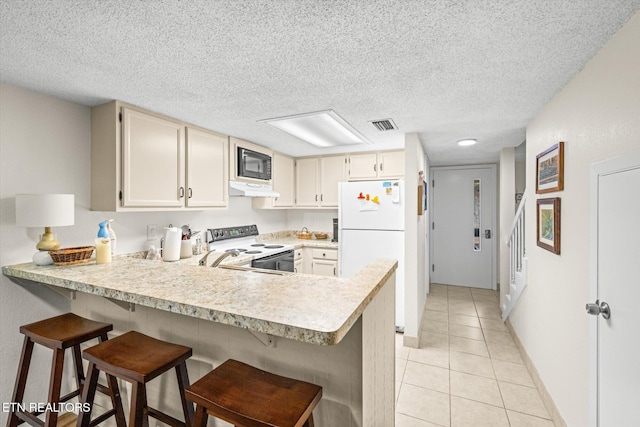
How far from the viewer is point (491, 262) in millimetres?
4934

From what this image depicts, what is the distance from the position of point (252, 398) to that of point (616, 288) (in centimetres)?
159

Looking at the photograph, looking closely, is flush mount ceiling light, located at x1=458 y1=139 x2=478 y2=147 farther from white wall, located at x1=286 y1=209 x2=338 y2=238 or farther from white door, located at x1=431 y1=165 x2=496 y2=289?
white wall, located at x1=286 y1=209 x2=338 y2=238

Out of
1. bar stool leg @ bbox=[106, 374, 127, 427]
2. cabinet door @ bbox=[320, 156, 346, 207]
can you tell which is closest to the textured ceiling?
bar stool leg @ bbox=[106, 374, 127, 427]

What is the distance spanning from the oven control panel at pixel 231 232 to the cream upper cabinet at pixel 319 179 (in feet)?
2.65

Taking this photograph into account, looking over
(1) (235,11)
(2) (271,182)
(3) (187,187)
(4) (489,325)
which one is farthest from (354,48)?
(4) (489,325)

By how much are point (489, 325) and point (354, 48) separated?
3.52 m

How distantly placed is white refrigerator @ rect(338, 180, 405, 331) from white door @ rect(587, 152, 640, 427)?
6.15 ft

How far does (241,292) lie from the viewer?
4.21 ft

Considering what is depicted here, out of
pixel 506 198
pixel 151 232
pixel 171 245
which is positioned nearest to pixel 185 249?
pixel 171 245

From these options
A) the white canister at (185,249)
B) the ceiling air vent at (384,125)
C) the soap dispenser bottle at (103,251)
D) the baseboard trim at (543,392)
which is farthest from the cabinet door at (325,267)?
the soap dispenser bottle at (103,251)

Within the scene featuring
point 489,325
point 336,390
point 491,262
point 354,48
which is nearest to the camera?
point 336,390

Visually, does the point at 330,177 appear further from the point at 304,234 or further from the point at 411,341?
the point at 411,341

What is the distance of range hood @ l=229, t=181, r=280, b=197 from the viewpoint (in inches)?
126

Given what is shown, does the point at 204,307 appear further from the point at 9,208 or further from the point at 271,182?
the point at 271,182
